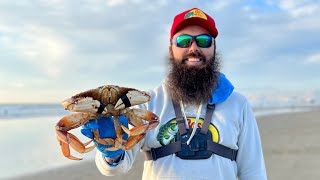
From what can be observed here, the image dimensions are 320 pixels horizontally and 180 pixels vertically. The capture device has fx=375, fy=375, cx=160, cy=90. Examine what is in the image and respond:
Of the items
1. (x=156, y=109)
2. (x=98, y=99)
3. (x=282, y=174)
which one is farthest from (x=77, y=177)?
(x=98, y=99)

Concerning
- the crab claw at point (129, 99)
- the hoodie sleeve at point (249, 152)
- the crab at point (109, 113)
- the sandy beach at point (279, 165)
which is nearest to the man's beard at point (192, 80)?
the hoodie sleeve at point (249, 152)

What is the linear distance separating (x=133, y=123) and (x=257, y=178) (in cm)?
130

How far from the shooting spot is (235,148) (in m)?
3.35

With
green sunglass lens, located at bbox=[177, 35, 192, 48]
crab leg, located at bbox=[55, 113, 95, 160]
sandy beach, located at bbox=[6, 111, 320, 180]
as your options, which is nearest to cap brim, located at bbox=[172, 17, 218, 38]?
green sunglass lens, located at bbox=[177, 35, 192, 48]

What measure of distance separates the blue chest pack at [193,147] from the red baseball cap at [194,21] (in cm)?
88

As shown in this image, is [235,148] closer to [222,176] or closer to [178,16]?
[222,176]

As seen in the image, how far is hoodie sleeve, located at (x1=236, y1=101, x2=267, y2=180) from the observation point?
3.40 metres

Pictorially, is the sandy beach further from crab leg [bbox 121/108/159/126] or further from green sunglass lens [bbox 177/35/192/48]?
crab leg [bbox 121/108/159/126]

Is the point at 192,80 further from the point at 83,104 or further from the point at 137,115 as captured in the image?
the point at 83,104

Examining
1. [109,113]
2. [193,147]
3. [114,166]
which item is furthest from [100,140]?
[193,147]

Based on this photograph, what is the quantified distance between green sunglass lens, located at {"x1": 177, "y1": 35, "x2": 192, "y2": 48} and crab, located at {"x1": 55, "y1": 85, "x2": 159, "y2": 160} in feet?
2.86

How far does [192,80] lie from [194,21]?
0.58m

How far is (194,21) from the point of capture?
3537mm

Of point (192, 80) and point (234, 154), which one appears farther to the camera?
point (192, 80)
